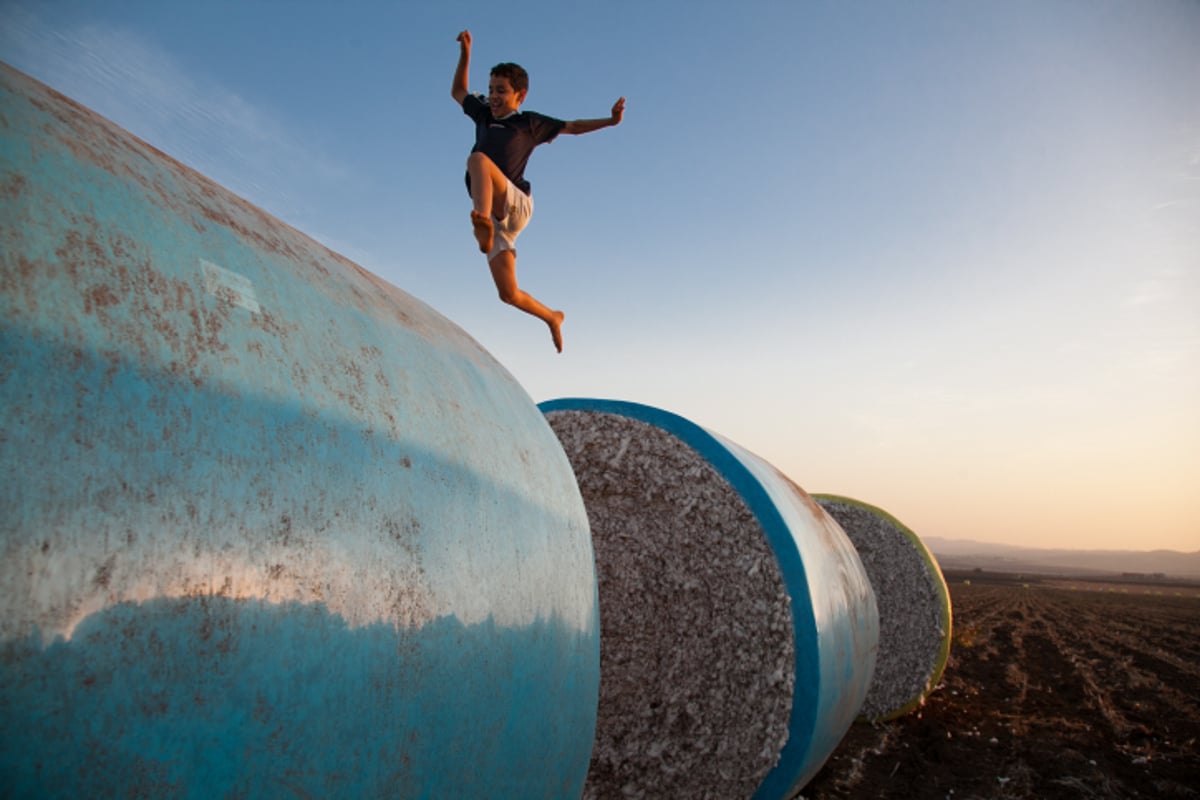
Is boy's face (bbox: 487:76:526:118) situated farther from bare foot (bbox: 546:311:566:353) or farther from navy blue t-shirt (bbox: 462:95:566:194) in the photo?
bare foot (bbox: 546:311:566:353)

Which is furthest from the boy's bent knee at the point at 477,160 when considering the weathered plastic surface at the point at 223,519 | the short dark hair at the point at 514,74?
the weathered plastic surface at the point at 223,519

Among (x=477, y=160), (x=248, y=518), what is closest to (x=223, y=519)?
(x=248, y=518)

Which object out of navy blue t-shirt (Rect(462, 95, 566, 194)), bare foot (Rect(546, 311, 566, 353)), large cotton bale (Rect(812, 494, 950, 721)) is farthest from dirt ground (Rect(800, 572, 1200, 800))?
navy blue t-shirt (Rect(462, 95, 566, 194))

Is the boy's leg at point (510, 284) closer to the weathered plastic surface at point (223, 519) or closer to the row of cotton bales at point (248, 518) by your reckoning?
the row of cotton bales at point (248, 518)

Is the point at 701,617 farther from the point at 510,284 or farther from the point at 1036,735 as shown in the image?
the point at 1036,735

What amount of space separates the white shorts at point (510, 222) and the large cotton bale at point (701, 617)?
79 cm

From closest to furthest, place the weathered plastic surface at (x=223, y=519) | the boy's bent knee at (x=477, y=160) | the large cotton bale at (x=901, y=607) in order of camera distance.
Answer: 1. the weathered plastic surface at (x=223, y=519)
2. the boy's bent knee at (x=477, y=160)
3. the large cotton bale at (x=901, y=607)

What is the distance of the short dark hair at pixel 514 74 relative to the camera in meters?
3.53

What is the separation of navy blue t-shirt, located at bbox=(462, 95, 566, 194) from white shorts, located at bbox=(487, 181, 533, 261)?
0.28ft

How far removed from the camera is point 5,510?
0.86 metres

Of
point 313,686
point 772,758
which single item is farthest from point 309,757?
point 772,758

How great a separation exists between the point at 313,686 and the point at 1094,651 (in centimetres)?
1554

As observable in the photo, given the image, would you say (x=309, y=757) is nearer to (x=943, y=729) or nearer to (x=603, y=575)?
(x=603, y=575)

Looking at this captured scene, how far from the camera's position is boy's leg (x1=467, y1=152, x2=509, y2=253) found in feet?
10.3
